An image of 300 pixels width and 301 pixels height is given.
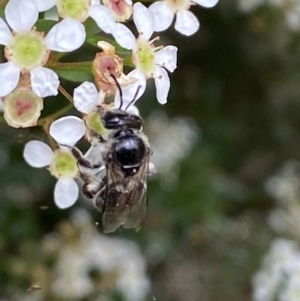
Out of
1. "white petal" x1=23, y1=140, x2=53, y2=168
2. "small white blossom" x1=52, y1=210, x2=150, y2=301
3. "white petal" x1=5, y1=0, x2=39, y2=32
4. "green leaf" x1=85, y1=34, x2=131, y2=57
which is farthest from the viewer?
"small white blossom" x1=52, y1=210, x2=150, y2=301

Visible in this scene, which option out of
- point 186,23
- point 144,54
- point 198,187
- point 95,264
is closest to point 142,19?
point 144,54

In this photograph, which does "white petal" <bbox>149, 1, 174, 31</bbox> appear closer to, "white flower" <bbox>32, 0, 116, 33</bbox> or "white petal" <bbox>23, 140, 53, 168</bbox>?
"white flower" <bbox>32, 0, 116, 33</bbox>

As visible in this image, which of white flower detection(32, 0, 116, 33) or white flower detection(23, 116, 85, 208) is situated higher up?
white flower detection(32, 0, 116, 33)

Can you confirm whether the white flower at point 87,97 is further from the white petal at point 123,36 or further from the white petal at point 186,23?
the white petal at point 186,23

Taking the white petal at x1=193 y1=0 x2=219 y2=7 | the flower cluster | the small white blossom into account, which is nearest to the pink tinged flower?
the flower cluster

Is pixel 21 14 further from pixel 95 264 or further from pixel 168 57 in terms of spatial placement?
pixel 95 264
